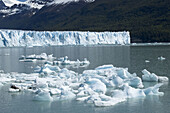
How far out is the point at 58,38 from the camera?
47375 mm

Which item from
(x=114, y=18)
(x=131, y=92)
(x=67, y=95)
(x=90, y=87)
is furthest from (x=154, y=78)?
(x=114, y=18)

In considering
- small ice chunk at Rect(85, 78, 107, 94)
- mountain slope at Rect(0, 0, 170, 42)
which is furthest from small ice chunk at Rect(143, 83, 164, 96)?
mountain slope at Rect(0, 0, 170, 42)

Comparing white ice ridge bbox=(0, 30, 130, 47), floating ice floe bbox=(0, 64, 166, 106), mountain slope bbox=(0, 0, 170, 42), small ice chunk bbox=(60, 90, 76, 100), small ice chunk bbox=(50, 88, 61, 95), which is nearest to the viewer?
floating ice floe bbox=(0, 64, 166, 106)

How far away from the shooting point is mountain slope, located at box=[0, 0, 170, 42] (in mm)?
61444

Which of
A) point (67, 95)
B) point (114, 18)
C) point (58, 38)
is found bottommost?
point (67, 95)

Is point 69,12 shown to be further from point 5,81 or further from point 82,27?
point 5,81

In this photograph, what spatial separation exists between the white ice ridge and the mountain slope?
12.2 metres

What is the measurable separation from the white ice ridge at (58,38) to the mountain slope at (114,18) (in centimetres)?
1220

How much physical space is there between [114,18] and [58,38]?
1336 inches

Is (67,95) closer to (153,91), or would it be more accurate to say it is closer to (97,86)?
(97,86)

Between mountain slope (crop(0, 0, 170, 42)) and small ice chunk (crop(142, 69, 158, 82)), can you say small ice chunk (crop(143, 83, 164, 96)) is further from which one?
mountain slope (crop(0, 0, 170, 42))

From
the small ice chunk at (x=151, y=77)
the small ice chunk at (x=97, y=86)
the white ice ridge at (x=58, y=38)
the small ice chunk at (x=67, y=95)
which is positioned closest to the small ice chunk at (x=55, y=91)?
the small ice chunk at (x=67, y=95)

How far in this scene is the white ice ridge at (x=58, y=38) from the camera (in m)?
42.7

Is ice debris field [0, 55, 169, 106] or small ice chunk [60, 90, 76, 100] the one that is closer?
ice debris field [0, 55, 169, 106]
